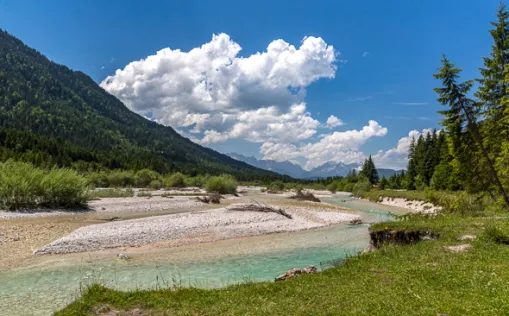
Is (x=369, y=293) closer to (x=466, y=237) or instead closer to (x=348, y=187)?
(x=466, y=237)

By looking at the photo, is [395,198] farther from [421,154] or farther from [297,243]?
[297,243]

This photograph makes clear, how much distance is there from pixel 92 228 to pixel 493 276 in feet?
90.0

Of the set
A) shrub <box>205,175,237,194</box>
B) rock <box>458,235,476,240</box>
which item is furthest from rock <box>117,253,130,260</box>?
shrub <box>205,175,237,194</box>

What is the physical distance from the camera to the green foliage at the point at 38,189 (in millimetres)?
35312

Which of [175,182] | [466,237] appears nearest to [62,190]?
[466,237]

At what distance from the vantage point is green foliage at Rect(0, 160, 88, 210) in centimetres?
3531

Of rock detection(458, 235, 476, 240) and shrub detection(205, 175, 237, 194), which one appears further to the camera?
shrub detection(205, 175, 237, 194)

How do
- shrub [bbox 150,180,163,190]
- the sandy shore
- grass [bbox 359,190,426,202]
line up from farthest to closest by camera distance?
1. shrub [bbox 150,180,163,190]
2. grass [bbox 359,190,426,202]
3. the sandy shore

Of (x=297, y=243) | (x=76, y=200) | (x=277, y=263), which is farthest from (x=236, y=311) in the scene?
(x=76, y=200)

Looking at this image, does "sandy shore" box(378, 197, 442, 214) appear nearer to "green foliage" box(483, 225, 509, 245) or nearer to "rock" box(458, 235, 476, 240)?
"rock" box(458, 235, 476, 240)

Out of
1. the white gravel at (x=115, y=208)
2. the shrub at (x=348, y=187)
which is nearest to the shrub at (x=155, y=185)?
the white gravel at (x=115, y=208)

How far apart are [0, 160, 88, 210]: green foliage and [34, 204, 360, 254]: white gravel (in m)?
15.0

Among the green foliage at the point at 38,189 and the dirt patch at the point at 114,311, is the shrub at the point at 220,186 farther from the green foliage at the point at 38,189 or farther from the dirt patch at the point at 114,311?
the dirt patch at the point at 114,311

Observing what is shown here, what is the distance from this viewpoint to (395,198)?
233 ft
